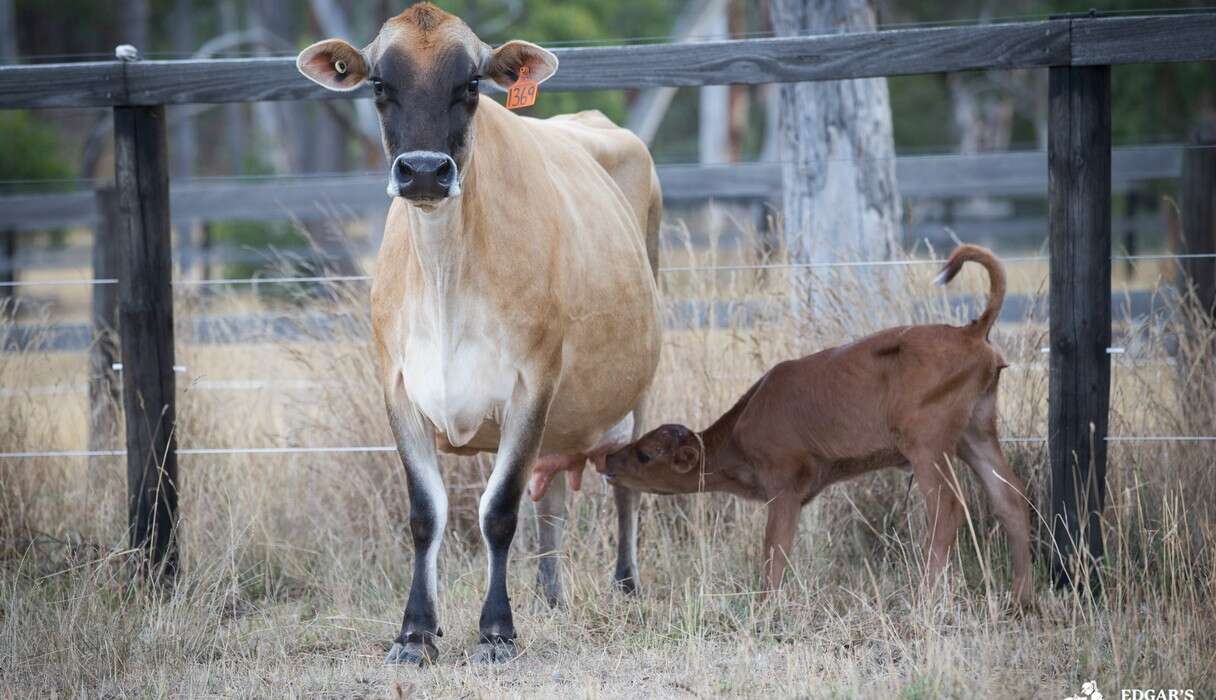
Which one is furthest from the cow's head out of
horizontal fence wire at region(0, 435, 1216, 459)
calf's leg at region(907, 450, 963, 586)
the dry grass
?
calf's leg at region(907, 450, 963, 586)

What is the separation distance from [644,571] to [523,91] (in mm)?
2246

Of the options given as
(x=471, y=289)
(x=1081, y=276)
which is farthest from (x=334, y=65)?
(x=1081, y=276)

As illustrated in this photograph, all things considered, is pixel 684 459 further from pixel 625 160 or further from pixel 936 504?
pixel 625 160

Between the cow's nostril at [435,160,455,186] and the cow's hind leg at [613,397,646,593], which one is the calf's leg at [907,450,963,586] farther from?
the cow's nostril at [435,160,455,186]

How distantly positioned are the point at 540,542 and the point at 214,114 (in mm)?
59188

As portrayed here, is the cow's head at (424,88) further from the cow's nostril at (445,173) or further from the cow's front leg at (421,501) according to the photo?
the cow's front leg at (421,501)

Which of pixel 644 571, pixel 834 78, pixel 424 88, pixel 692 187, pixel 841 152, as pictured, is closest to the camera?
pixel 424 88

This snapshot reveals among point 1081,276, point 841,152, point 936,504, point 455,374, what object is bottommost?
point 936,504

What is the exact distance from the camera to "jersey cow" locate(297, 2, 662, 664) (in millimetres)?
4715

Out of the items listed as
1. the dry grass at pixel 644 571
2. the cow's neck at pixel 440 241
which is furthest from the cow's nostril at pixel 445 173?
the dry grass at pixel 644 571

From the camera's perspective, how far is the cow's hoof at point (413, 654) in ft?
16.3

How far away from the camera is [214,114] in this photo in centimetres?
6162

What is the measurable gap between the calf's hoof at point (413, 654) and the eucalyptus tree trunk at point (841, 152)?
3702 mm

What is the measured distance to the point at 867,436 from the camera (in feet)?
18.2
